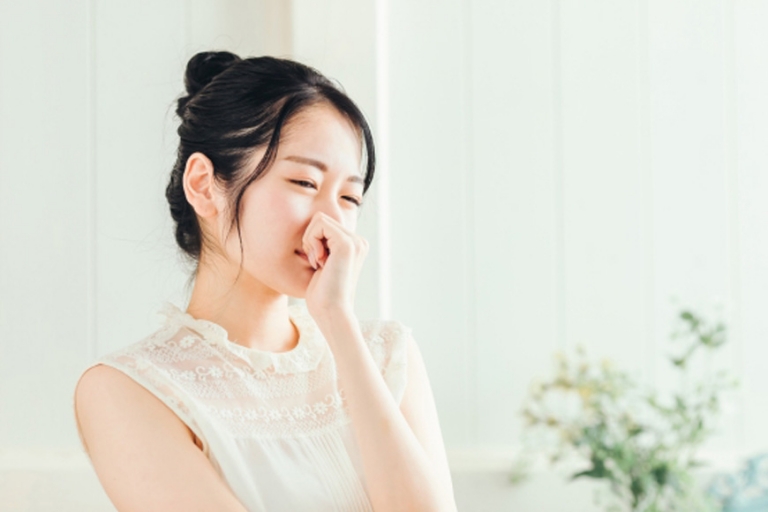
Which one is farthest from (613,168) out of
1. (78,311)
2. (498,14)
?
(78,311)

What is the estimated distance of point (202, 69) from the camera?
1234mm

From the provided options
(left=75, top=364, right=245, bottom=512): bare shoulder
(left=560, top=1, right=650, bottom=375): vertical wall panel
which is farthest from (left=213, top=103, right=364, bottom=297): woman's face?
(left=560, top=1, right=650, bottom=375): vertical wall panel

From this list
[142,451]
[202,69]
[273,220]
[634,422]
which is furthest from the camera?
[634,422]

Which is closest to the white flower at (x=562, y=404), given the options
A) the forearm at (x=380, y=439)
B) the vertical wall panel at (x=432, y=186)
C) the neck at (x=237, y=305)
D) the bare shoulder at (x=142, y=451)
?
the vertical wall panel at (x=432, y=186)

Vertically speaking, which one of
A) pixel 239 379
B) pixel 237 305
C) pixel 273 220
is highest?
pixel 273 220

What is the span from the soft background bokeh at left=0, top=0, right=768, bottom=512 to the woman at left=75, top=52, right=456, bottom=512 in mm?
256

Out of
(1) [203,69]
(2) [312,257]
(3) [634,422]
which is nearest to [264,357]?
(2) [312,257]

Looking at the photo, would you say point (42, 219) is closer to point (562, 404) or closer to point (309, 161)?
point (309, 161)

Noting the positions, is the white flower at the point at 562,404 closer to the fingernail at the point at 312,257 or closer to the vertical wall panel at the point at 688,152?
the vertical wall panel at the point at 688,152

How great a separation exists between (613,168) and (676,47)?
10.3 inches

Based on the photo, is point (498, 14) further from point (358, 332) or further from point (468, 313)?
point (358, 332)

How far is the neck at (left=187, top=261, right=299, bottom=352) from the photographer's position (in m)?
1.20

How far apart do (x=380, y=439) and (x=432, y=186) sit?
2.01 ft

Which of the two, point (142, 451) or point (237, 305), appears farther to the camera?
point (237, 305)
